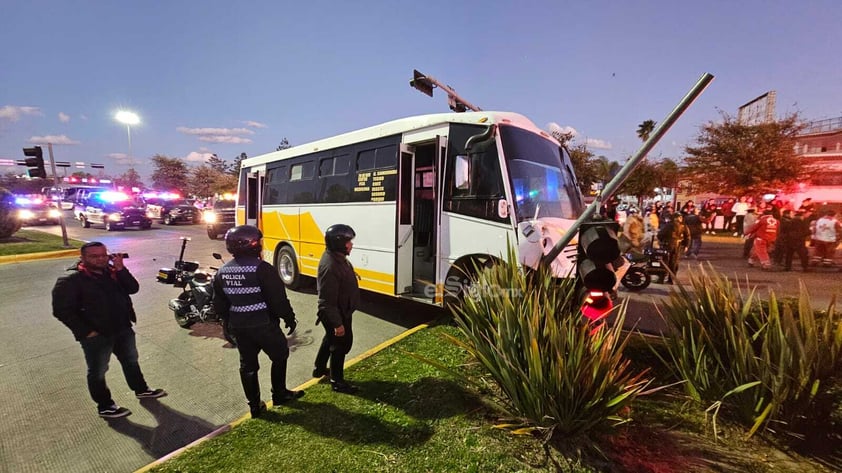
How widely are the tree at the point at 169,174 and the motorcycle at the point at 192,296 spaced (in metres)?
64.4

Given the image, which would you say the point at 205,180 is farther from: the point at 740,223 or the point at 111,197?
the point at 740,223

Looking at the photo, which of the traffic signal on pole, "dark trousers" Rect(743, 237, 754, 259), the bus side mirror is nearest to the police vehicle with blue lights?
the traffic signal on pole

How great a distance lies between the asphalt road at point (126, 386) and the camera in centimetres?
302

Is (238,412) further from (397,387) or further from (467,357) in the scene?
(467,357)

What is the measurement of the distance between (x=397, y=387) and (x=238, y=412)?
64.0 inches

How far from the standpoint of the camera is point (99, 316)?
3412 millimetres

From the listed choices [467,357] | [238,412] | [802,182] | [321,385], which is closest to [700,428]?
[467,357]

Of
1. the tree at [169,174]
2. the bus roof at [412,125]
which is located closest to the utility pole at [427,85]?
the bus roof at [412,125]

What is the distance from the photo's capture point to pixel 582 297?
253 centimetres

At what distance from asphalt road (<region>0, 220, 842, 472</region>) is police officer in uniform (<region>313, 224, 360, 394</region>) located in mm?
889

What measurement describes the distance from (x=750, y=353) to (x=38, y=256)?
18025mm

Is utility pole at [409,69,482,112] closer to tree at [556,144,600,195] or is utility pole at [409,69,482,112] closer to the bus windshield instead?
the bus windshield

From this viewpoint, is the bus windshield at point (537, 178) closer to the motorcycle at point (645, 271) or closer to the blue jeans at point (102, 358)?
the motorcycle at point (645, 271)

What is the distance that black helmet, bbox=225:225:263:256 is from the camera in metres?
3.15
